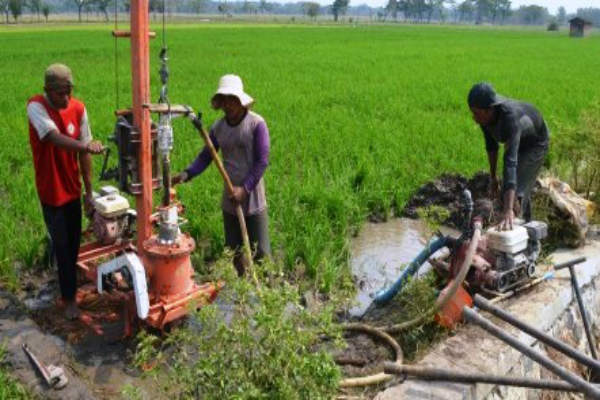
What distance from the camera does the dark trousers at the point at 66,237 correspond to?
400cm

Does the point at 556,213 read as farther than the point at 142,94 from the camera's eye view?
Yes

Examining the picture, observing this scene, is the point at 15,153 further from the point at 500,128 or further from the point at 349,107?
the point at 349,107

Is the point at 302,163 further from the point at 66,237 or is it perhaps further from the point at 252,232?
the point at 66,237

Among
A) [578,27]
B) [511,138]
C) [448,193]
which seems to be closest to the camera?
[511,138]

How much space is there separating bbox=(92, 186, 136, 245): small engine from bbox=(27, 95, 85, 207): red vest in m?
0.28

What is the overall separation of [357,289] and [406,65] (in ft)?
58.7

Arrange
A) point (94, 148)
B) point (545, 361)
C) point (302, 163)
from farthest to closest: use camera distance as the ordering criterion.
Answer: point (302, 163) → point (94, 148) → point (545, 361)

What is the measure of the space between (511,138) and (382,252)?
1959 mm

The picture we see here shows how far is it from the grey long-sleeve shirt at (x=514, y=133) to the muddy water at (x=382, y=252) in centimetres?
90

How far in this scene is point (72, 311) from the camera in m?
4.13

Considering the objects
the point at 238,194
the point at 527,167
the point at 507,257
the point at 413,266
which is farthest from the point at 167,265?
the point at 527,167

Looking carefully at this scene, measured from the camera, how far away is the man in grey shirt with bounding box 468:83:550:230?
13.2 feet

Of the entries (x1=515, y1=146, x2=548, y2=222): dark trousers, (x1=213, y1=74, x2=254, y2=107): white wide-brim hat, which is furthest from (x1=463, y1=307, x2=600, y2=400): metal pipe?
(x1=515, y1=146, x2=548, y2=222): dark trousers

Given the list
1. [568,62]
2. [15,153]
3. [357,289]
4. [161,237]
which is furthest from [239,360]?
[568,62]
